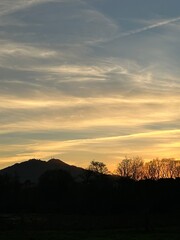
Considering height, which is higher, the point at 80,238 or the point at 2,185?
the point at 2,185

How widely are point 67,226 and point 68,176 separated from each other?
61102mm

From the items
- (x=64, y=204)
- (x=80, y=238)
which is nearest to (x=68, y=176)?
(x=64, y=204)

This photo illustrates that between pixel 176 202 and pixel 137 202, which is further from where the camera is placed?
pixel 176 202

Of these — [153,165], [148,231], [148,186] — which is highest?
[153,165]

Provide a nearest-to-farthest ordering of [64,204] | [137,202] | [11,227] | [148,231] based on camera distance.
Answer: [148,231] < [11,227] < [137,202] < [64,204]

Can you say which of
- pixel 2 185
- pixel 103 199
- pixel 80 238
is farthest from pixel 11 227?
pixel 2 185

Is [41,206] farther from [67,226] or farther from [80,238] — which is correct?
[80,238]

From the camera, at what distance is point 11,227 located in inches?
2416

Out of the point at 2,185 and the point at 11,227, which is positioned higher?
the point at 2,185

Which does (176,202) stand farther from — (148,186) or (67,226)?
(67,226)

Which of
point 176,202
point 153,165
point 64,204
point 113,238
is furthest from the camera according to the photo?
point 153,165

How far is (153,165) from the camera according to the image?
536ft

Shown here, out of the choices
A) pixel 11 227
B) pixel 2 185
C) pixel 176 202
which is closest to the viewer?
pixel 11 227

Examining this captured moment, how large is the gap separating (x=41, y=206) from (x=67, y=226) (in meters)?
50.7
